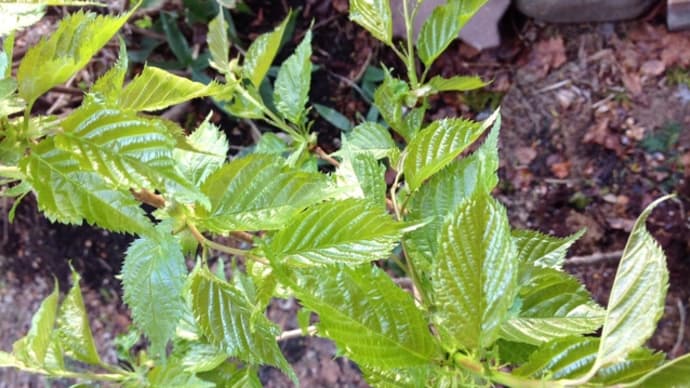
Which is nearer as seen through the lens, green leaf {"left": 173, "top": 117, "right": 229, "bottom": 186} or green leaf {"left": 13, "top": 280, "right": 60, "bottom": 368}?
green leaf {"left": 173, "top": 117, "right": 229, "bottom": 186}

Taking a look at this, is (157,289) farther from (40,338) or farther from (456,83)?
(456,83)

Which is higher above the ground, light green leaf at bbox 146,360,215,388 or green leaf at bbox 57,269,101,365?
green leaf at bbox 57,269,101,365

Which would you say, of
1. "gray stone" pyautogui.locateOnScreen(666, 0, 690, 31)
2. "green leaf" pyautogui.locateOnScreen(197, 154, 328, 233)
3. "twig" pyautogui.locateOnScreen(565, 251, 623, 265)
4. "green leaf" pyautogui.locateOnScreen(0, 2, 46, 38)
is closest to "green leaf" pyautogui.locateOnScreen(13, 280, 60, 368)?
"green leaf" pyautogui.locateOnScreen(197, 154, 328, 233)

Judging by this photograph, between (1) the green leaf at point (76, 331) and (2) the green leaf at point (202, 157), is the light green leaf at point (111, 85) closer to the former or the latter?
(2) the green leaf at point (202, 157)

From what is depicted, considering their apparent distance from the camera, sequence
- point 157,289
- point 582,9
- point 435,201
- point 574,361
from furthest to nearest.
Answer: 1. point 582,9
2. point 435,201
3. point 157,289
4. point 574,361

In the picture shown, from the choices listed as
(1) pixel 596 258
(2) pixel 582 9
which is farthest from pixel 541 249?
(2) pixel 582 9

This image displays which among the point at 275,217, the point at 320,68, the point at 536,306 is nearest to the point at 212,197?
the point at 275,217

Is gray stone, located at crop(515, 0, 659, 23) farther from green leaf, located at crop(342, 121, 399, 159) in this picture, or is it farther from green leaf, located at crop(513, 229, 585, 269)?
green leaf, located at crop(513, 229, 585, 269)
